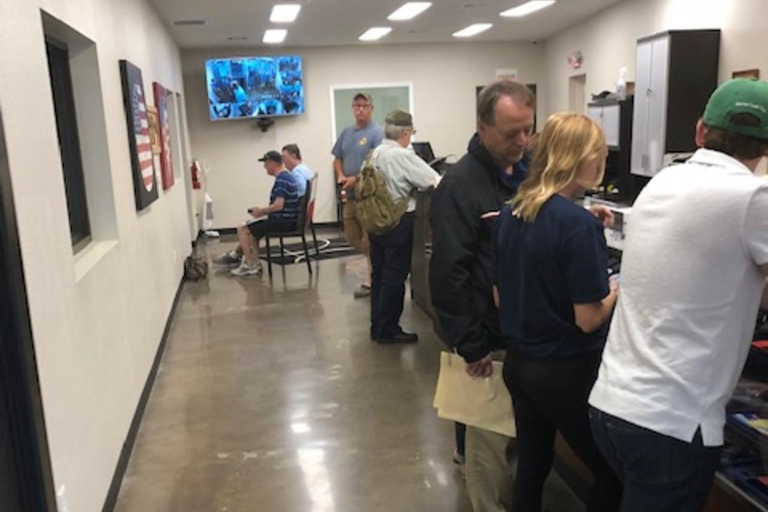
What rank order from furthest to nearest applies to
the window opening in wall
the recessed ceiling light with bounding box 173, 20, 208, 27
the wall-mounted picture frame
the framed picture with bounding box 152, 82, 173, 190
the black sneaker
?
the recessed ceiling light with bounding box 173, 20, 208, 27, the framed picture with bounding box 152, 82, 173, 190, the wall-mounted picture frame, the black sneaker, the window opening in wall

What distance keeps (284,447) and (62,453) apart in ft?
3.78

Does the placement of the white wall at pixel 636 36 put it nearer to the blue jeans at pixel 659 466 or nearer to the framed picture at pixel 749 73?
the framed picture at pixel 749 73

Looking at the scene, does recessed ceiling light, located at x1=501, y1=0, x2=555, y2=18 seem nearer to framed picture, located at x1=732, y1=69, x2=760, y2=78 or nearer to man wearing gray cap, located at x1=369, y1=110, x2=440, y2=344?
framed picture, located at x1=732, y1=69, x2=760, y2=78

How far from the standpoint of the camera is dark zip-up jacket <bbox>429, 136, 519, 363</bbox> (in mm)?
1993

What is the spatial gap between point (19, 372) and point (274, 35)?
7439 mm

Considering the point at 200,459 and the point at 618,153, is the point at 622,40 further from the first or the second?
the point at 200,459

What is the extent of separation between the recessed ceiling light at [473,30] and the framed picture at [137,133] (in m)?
5.25

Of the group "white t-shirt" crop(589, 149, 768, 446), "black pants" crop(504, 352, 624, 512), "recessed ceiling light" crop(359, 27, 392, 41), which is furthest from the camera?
"recessed ceiling light" crop(359, 27, 392, 41)

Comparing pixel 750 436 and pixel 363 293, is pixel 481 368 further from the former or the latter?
pixel 363 293

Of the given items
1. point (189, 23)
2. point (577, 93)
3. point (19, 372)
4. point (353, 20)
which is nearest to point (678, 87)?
point (353, 20)

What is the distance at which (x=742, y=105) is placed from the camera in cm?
127

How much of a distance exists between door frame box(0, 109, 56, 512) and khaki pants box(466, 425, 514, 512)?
1285mm

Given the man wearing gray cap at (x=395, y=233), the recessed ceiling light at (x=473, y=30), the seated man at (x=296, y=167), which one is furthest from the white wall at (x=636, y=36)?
the seated man at (x=296, y=167)

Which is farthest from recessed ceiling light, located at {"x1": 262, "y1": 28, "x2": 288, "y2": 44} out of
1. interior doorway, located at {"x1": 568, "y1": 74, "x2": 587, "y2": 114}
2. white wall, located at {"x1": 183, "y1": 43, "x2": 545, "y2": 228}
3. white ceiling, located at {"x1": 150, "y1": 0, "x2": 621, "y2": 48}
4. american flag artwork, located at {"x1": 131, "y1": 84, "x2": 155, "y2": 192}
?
american flag artwork, located at {"x1": 131, "y1": 84, "x2": 155, "y2": 192}
